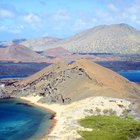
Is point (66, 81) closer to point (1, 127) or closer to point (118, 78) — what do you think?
point (118, 78)

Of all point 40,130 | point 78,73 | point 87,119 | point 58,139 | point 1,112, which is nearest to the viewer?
point 58,139

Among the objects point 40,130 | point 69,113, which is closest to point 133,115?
point 69,113

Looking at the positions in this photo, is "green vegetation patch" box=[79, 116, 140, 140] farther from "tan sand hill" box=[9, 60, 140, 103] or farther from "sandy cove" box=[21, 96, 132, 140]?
"tan sand hill" box=[9, 60, 140, 103]

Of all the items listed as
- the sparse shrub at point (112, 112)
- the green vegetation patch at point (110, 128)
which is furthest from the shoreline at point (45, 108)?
the sparse shrub at point (112, 112)

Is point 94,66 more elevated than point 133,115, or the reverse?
point 94,66

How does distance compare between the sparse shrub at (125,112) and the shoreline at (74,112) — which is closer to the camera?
the shoreline at (74,112)

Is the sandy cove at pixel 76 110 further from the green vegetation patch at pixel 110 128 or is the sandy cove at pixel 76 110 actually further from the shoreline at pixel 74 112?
the green vegetation patch at pixel 110 128
